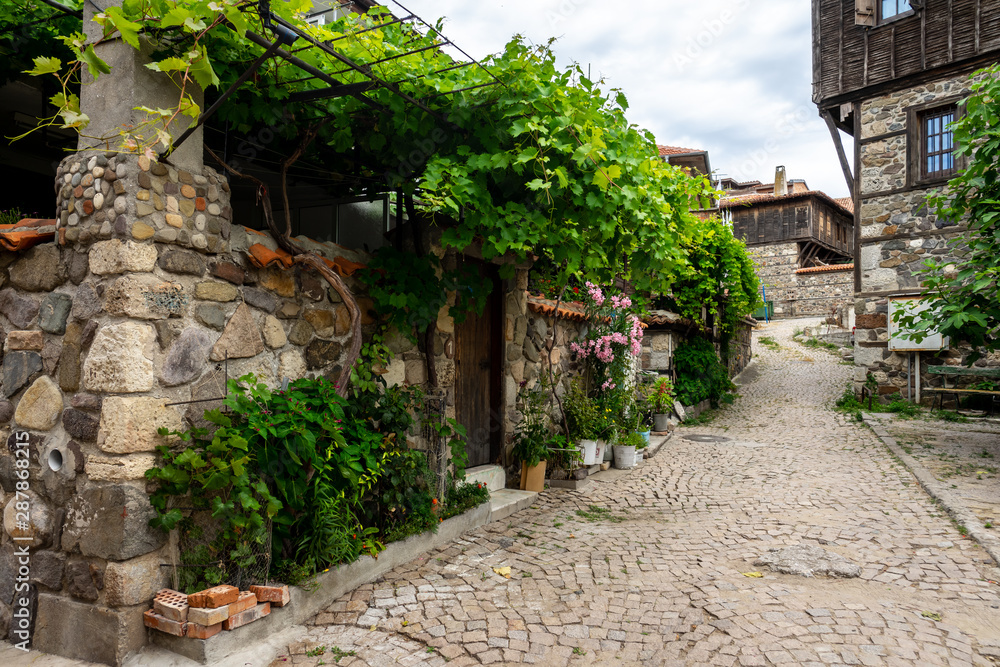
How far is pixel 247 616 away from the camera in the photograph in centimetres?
273

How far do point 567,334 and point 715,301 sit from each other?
6220 millimetres

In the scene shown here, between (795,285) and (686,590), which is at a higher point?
(795,285)

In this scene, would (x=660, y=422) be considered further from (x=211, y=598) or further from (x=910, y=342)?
(x=211, y=598)

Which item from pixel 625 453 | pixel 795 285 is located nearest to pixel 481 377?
pixel 625 453

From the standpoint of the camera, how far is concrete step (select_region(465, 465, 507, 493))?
17.8ft

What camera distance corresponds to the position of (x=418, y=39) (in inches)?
146

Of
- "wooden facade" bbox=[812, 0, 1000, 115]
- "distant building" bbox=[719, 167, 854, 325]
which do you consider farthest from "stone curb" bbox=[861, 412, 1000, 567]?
"distant building" bbox=[719, 167, 854, 325]

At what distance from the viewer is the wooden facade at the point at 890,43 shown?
33.0 feet

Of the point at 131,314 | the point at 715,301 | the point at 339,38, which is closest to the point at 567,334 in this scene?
the point at 339,38

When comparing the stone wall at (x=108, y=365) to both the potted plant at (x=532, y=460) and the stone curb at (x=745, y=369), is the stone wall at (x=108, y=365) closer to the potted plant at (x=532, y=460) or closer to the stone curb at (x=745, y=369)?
the potted plant at (x=532, y=460)

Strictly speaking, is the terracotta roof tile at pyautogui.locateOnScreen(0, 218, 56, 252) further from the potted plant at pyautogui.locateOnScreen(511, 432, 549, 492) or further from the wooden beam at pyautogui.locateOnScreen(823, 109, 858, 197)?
the wooden beam at pyautogui.locateOnScreen(823, 109, 858, 197)

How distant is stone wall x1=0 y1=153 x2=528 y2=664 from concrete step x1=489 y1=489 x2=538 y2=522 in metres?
2.58

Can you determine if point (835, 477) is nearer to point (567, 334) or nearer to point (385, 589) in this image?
point (567, 334)

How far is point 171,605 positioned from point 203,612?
170 mm
